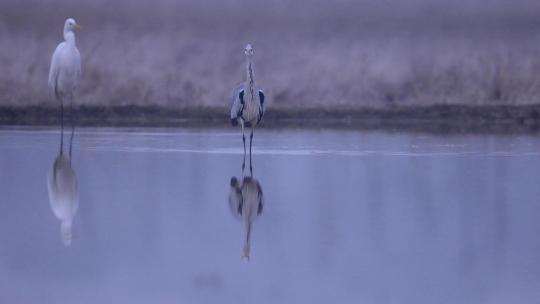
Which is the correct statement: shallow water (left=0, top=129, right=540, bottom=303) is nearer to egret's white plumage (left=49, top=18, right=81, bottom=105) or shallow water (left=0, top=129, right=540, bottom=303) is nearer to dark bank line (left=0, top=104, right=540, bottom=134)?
egret's white plumage (left=49, top=18, right=81, bottom=105)

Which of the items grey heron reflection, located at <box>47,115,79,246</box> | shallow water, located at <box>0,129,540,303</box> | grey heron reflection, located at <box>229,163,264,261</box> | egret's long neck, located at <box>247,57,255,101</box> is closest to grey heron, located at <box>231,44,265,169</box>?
egret's long neck, located at <box>247,57,255,101</box>

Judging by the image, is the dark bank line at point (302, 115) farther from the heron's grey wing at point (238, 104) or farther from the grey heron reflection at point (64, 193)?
the grey heron reflection at point (64, 193)

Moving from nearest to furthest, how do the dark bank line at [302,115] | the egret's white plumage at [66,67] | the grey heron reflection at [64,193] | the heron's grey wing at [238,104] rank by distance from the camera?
the grey heron reflection at [64,193]
the heron's grey wing at [238,104]
the egret's white plumage at [66,67]
the dark bank line at [302,115]

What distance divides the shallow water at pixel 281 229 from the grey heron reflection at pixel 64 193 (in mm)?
50

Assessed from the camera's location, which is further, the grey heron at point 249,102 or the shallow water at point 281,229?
the grey heron at point 249,102

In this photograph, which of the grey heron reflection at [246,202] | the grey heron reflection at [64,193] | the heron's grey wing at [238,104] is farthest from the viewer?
the heron's grey wing at [238,104]

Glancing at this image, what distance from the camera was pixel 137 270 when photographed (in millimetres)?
4699

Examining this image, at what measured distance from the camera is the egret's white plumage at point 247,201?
5895 millimetres

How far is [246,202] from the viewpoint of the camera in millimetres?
7082

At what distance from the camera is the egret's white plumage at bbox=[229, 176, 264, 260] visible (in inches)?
232

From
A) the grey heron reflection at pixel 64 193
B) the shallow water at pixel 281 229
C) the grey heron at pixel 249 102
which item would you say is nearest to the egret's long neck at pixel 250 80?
the grey heron at pixel 249 102

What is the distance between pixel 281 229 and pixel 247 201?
1252 mm

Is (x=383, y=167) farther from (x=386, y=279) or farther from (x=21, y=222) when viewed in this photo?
(x=386, y=279)

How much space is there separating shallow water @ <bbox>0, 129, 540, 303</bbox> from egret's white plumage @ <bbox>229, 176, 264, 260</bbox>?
1.6 inches
